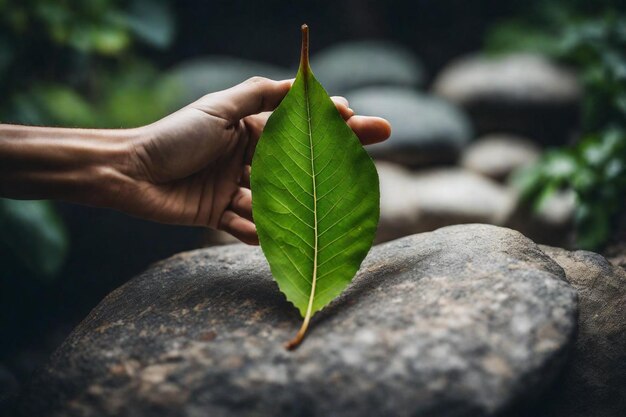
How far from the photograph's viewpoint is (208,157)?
1.36m

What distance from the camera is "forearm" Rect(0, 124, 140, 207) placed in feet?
4.06

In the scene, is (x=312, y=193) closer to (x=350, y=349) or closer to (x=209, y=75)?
(x=350, y=349)

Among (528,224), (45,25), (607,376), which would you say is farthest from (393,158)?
(607,376)

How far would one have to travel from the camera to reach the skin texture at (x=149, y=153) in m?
1.26

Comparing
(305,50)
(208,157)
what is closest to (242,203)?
(208,157)

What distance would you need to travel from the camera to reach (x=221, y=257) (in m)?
1.46

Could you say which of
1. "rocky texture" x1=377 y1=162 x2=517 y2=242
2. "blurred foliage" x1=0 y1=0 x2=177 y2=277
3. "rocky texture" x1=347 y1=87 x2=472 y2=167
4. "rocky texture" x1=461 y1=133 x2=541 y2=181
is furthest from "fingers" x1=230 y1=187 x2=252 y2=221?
"rocky texture" x1=461 y1=133 x2=541 y2=181

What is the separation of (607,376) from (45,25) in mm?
3100

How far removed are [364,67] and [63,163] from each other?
3213mm

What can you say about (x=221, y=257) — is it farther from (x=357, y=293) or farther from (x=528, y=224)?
(x=528, y=224)

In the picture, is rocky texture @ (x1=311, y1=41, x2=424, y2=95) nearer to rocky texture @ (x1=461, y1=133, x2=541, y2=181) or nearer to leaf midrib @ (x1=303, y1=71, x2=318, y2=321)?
rocky texture @ (x1=461, y1=133, x2=541, y2=181)

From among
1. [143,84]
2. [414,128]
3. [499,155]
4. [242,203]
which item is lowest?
[499,155]

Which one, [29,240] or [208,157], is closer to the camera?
[208,157]

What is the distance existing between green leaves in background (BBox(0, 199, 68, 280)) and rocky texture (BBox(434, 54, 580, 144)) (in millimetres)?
2971
